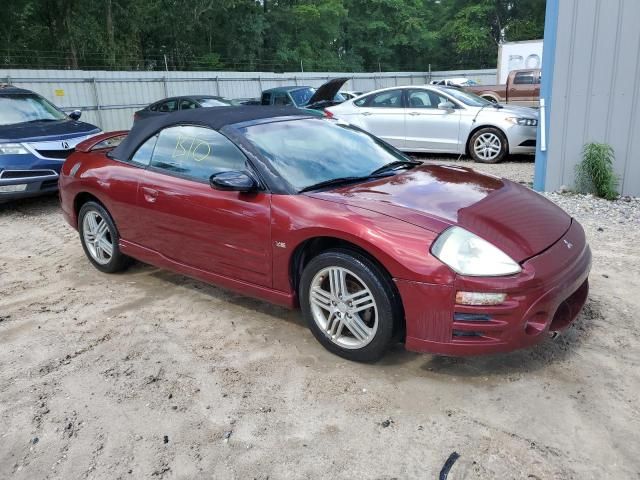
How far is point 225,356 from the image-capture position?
3469 millimetres

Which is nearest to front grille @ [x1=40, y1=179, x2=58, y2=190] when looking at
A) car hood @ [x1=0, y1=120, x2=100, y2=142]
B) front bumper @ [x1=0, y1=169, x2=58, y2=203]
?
front bumper @ [x1=0, y1=169, x2=58, y2=203]

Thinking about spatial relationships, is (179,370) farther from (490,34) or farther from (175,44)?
(490,34)

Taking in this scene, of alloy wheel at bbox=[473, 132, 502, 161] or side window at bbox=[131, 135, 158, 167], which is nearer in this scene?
side window at bbox=[131, 135, 158, 167]

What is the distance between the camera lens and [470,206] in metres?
3.29

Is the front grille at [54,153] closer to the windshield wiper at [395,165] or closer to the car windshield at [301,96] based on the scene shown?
the windshield wiper at [395,165]

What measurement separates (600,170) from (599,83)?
41.6 inches

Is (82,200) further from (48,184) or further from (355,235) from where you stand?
(355,235)

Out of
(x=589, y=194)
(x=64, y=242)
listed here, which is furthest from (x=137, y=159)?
(x=589, y=194)

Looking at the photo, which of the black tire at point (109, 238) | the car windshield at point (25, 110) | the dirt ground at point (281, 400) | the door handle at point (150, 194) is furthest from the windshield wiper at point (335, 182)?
the car windshield at point (25, 110)

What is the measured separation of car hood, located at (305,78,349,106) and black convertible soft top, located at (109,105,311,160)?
7332mm

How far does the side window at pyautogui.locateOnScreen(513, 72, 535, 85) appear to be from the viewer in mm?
17891

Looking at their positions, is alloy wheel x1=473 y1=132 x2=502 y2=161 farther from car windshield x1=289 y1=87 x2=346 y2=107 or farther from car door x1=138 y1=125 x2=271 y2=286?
car door x1=138 y1=125 x2=271 y2=286

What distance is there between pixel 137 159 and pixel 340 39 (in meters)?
47.6

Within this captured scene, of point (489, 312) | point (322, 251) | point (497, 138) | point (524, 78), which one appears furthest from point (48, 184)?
point (524, 78)
